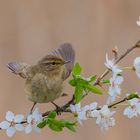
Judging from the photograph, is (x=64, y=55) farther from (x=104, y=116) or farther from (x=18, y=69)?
(x=104, y=116)

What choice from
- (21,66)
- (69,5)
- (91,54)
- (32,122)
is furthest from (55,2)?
(32,122)

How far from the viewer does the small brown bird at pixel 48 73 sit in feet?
8.27

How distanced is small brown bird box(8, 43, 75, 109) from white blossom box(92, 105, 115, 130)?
0.36m

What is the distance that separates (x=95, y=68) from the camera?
5258mm

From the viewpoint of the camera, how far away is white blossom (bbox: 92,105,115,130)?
2139 millimetres

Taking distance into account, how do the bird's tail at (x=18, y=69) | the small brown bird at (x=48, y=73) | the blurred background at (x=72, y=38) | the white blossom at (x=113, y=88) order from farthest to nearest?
the blurred background at (x=72, y=38)
the bird's tail at (x=18, y=69)
the small brown bird at (x=48, y=73)
the white blossom at (x=113, y=88)

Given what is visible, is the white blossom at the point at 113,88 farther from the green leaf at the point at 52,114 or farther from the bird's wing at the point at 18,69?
the bird's wing at the point at 18,69

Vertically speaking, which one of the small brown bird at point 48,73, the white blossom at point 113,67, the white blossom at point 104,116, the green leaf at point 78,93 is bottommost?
the white blossom at point 104,116

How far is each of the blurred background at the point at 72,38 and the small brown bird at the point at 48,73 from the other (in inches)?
85.9

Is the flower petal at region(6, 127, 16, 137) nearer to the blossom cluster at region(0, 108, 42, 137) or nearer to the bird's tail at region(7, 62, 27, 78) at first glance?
the blossom cluster at region(0, 108, 42, 137)

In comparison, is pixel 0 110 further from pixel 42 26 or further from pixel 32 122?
pixel 32 122

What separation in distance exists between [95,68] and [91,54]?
152 mm

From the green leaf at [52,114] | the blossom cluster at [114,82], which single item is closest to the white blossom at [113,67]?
the blossom cluster at [114,82]

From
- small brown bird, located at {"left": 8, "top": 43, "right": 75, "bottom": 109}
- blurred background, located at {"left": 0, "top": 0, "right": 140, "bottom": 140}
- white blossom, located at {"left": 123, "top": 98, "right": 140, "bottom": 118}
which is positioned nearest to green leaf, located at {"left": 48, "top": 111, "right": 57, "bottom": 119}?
white blossom, located at {"left": 123, "top": 98, "right": 140, "bottom": 118}
